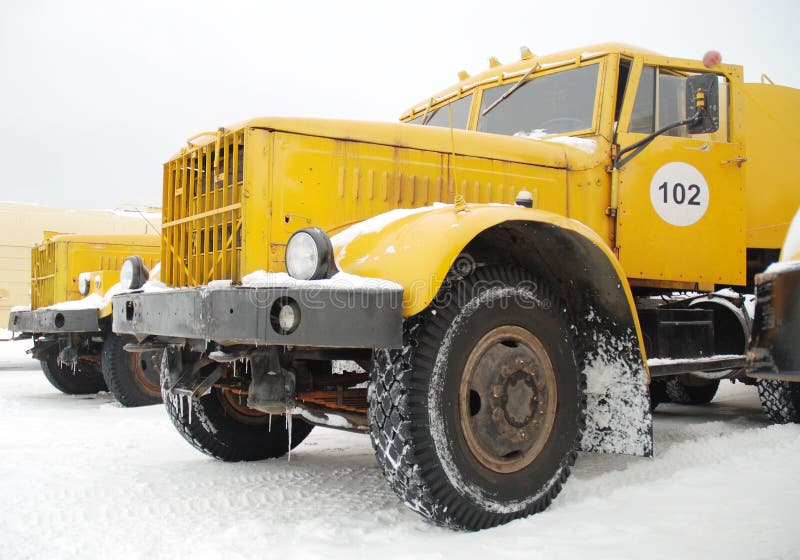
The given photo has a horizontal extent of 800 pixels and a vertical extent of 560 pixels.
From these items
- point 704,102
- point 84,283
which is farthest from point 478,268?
point 84,283

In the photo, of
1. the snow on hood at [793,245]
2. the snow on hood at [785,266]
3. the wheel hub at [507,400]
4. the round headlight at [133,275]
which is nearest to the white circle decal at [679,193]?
the wheel hub at [507,400]

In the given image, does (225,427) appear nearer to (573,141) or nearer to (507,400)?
(507,400)

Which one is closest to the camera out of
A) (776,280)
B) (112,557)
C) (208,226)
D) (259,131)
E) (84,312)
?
(776,280)

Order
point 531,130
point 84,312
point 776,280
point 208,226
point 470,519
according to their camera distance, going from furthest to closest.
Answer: point 84,312, point 531,130, point 208,226, point 470,519, point 776,280

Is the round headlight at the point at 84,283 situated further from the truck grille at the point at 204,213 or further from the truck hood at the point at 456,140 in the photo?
the truck hood at the point at 456,140

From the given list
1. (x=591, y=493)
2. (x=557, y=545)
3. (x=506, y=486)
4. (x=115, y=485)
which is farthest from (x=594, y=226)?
(x=115, y=485)

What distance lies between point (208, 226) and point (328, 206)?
0.68 metres

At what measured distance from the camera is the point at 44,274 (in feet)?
32.9

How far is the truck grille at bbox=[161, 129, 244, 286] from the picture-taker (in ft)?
11.7

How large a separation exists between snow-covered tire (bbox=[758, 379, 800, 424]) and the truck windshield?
2.56m

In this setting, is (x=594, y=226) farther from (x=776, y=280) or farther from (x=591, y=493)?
(x=776, y=280)

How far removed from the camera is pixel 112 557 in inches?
111

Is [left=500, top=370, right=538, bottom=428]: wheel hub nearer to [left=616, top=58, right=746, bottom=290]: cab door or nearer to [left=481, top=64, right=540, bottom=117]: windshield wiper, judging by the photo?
[left=616, top=58, right=746, bottom=290]: cab door

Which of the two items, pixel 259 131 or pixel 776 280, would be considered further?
pixel 259 131
